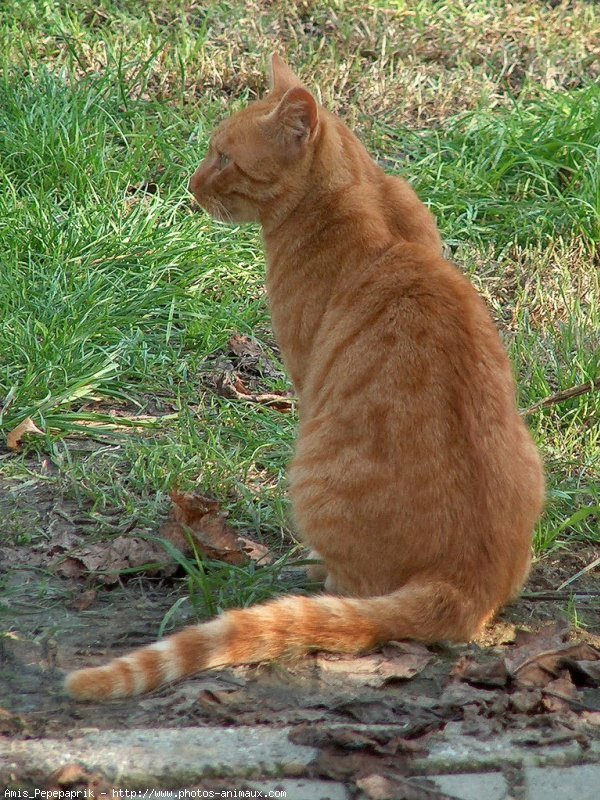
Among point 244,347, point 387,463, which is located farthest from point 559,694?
point 244,347

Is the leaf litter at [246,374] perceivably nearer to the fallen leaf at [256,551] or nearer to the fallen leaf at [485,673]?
the fallen leaf at [256,551]

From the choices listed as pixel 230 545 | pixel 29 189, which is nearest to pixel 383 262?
pixel 230 545

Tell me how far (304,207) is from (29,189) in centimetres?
234

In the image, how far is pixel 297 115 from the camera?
3611 millimetres

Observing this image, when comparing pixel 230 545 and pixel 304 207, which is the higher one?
pixel 304 207

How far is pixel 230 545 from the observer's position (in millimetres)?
3680

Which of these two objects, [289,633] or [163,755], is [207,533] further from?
[163,755]

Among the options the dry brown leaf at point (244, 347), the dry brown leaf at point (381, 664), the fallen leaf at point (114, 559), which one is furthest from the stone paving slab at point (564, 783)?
the dry brown leaf at point (244, 347)

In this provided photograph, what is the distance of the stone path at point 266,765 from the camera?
2539 mm

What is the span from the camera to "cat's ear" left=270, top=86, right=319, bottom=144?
3.57 m

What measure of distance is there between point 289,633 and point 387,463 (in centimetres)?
54

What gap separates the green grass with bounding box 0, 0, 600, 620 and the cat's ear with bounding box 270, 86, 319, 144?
4.07 feet

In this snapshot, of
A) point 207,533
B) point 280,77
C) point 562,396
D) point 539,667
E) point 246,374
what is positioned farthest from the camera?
point 246,374

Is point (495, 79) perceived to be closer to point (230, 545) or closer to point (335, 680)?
point (230, 545)
